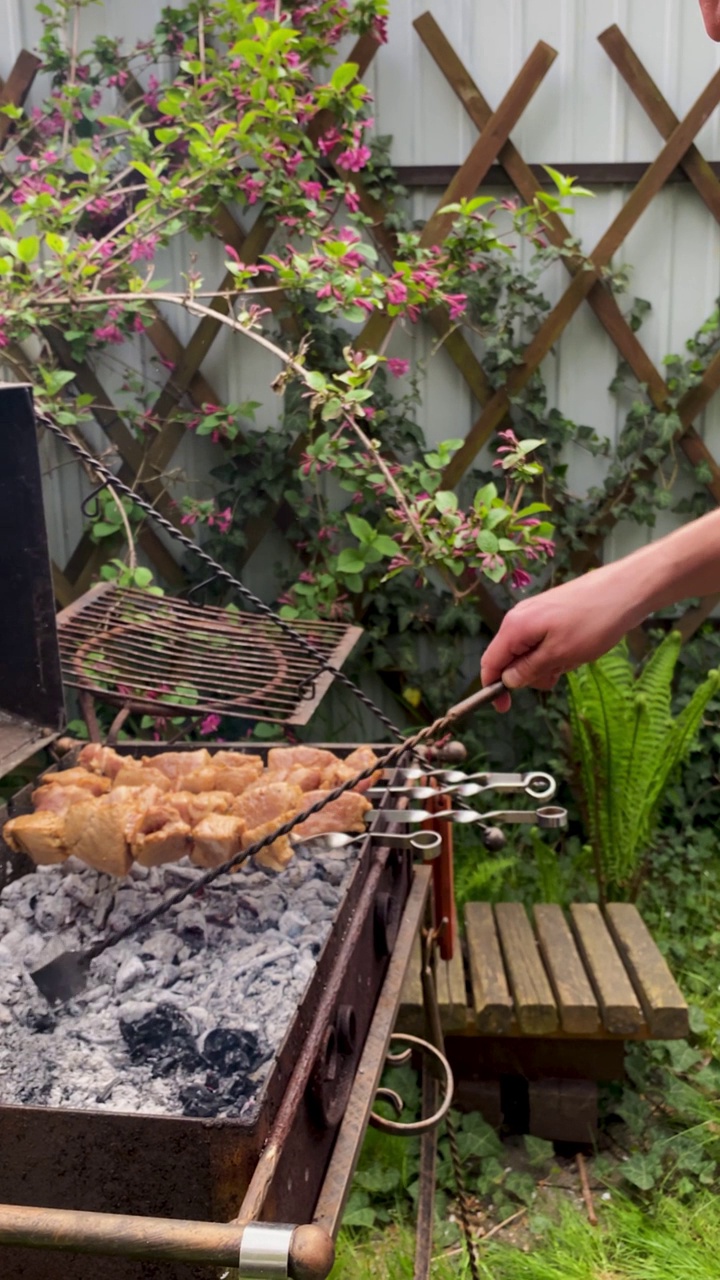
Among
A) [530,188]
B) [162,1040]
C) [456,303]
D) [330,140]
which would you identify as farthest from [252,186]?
Answer: [162,1040]

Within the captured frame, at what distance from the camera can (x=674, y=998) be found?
179 centimetres

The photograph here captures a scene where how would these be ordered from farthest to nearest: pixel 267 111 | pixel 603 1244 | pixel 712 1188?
pixel 267 111 < pixel 712 1188 < pixel 603 1244

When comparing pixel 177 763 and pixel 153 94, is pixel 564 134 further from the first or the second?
pixel 177 763

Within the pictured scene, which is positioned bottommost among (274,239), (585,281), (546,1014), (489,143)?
(546,1014)

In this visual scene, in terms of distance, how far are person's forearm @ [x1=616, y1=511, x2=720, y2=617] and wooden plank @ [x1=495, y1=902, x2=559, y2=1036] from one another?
→ 970 mm

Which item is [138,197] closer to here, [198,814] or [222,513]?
[222,513]

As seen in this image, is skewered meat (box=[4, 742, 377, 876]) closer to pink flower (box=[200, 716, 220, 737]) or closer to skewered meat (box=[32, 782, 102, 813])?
skewered meat (box=[32, 782, 102, 813])

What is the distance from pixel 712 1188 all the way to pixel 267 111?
2164 mm

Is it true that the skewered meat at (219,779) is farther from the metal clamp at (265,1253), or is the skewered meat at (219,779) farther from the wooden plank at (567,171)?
the wooden plank at (567,171)

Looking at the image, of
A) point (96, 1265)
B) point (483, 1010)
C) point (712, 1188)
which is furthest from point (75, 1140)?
point (712, 1188)

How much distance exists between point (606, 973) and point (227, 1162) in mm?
1351

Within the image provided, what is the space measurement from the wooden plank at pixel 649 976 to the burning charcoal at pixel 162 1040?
1104 mm

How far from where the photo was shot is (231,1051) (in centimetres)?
89

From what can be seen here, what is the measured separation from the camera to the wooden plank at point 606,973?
178 cm
